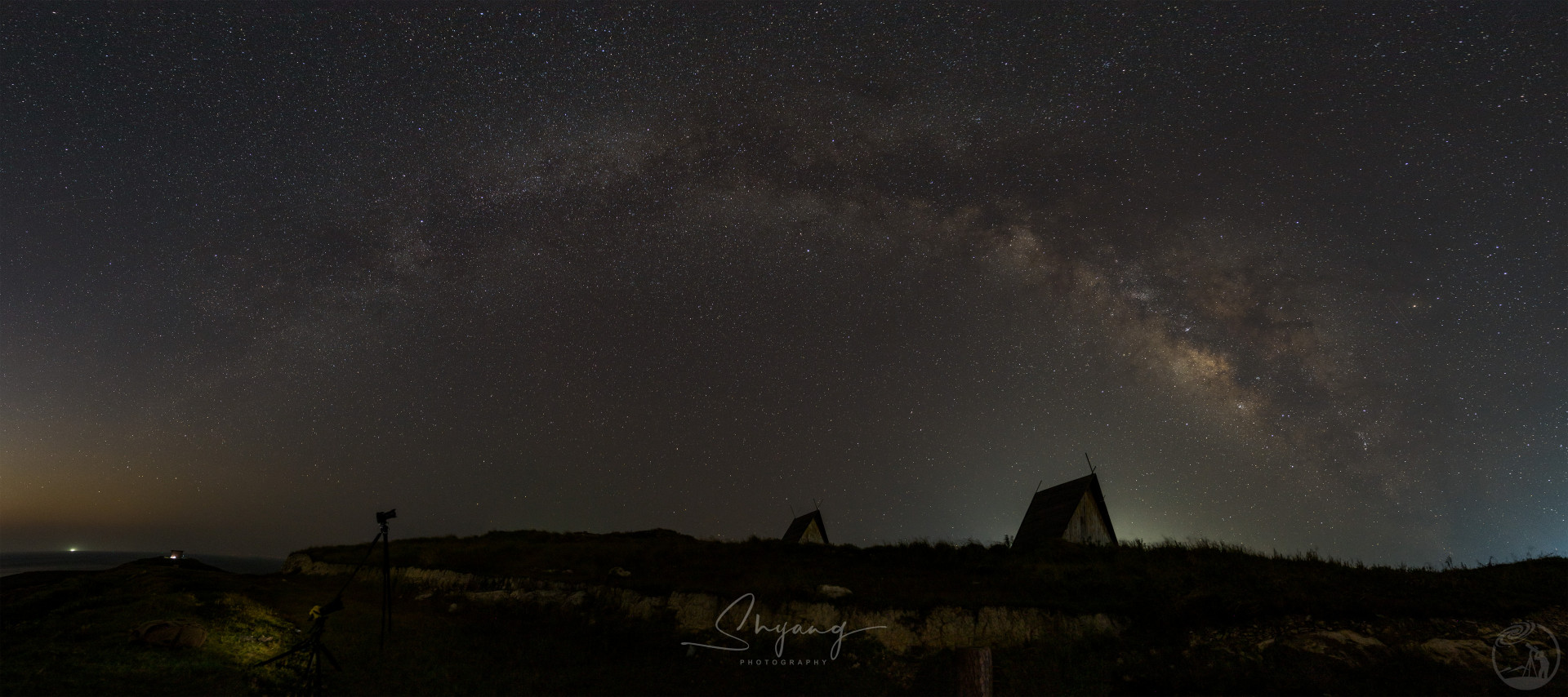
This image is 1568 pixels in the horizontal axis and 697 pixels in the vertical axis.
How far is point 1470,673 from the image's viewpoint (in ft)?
44.8

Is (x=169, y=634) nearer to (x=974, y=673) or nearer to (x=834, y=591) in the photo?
(x=834, y=591)

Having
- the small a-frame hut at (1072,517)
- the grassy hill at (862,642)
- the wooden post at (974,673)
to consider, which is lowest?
the grassy hill at (862,642)

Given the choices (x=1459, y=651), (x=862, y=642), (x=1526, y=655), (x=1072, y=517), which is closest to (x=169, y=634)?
(x=862, y=642)

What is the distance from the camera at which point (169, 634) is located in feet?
49.0

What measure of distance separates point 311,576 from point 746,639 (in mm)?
25959

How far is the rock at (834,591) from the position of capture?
70.0ft

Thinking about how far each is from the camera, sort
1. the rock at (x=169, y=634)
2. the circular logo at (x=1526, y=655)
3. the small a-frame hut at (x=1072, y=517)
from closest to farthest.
→ 1. the circular logo at (x=1526, y=655)
2. the rock at (x=169, y=634)
3. the small a-frame hut at (x=1072, y=517)

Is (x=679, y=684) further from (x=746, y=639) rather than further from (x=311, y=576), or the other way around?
(x=311, y=576)

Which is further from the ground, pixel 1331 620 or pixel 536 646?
pixel 1331 620

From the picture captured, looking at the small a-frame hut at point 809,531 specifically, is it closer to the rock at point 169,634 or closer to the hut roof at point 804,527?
the hut roof at point 804,527

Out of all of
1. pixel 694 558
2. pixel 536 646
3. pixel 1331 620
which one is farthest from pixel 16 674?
pixel 1331 620

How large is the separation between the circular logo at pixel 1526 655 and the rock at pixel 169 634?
2754 cm

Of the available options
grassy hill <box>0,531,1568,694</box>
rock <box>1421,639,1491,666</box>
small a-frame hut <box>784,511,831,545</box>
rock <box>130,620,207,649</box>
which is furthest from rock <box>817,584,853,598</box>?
small a-frame hut <box>784,511,831,545</box>

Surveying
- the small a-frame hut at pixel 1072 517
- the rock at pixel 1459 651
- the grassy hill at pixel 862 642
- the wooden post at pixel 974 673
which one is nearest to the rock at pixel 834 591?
the grassy hill at pixel 862 642
